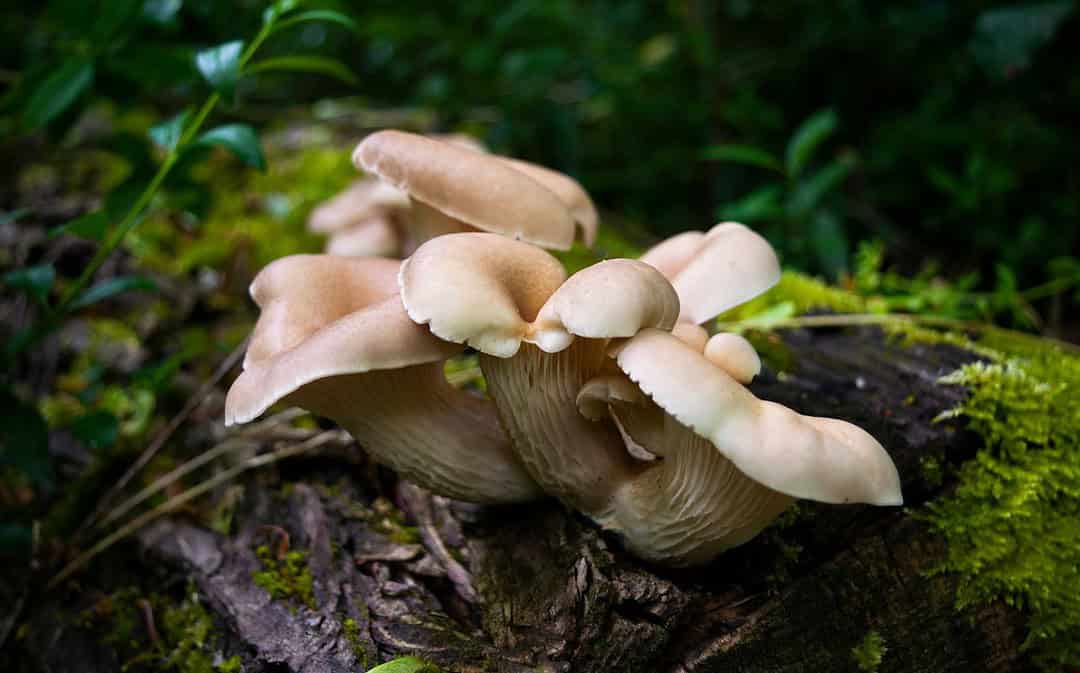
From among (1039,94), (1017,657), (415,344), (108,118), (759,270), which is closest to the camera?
(415,344)

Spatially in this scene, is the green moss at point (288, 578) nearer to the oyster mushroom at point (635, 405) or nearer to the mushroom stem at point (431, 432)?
the mushroom stem at point (431, 432)

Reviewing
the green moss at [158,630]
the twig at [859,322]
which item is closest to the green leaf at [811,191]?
the twig at [859,322]

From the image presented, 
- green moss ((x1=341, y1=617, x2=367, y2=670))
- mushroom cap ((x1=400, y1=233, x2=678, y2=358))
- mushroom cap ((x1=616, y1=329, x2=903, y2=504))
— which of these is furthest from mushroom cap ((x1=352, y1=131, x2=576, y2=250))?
green moss ((x1=341, y1=617, x2=367, y2=670))

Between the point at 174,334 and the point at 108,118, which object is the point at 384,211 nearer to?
the point at 174,334

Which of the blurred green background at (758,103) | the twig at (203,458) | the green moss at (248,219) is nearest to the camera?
the twig at (203,458)

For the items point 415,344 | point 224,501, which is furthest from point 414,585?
point 224,501

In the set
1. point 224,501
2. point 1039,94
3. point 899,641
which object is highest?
point 1039,94
